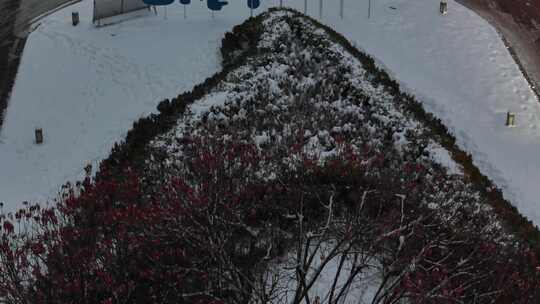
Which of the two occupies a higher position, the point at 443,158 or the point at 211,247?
the point at 211,247

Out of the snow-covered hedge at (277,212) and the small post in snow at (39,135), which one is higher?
the snow-covered hedge at (277,212)

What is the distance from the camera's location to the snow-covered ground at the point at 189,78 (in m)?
18.0

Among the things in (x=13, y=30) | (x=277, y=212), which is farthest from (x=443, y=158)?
(x=13, y=30)

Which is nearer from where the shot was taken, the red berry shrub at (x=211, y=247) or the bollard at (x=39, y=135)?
the red berry shrub at (x=211, y=247)

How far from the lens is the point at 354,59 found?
72.4 ft

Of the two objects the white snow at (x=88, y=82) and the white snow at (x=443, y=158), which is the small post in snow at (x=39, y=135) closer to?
the white snow at (x=88, y=82)

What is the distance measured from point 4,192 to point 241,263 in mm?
8886

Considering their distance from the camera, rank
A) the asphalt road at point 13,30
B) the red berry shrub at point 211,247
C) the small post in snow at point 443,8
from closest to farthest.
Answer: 1. the red berry shrub at point 211,247
2. the asphalt road at point 13,30
3. the small post in snow at point 443,8

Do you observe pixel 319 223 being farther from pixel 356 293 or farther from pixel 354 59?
pixel 354 59

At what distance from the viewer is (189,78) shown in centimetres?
2248

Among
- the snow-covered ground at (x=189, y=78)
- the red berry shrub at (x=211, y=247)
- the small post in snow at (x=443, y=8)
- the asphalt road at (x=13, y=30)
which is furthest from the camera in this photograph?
the small post in snow at (x=443, y=8)

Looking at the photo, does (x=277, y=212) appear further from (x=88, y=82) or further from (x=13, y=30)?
(x=13, y=30)

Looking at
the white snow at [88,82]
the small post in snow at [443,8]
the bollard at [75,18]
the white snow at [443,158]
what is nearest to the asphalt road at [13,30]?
the white snow at [88,82]

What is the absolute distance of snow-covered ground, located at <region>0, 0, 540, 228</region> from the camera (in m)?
18.0
